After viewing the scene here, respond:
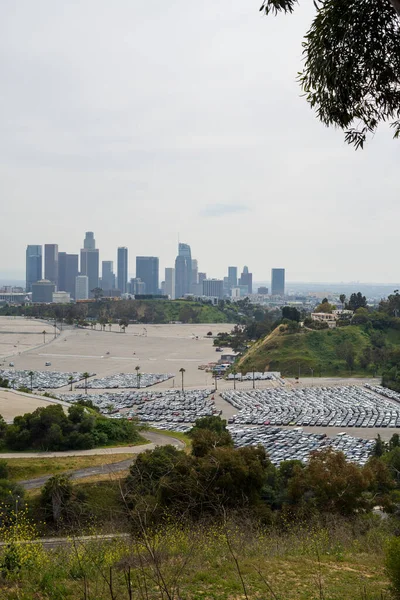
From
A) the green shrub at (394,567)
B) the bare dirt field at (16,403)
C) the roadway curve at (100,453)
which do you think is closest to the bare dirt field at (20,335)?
the bare dirt field at (16,403)

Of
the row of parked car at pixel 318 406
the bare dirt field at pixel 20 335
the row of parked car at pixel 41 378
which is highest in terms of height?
the bare dirt field at pixel 20 335

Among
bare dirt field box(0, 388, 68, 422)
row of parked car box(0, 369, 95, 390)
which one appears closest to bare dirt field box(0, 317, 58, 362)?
row of parked car box(0, 369, 95, 390)

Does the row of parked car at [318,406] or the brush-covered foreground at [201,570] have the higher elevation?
the brush-covered foreground at [201,570]

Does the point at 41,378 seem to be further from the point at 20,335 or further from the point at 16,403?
the point at 20,335

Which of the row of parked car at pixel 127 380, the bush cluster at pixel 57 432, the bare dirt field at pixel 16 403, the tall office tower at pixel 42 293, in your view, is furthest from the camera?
the tall office tower at pixel 42 293

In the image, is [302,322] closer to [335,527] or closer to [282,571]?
[335,527]

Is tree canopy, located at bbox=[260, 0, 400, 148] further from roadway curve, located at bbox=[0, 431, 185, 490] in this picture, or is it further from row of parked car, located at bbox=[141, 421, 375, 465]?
row of parked car, located at bbox=[141, 421, 375, 465]

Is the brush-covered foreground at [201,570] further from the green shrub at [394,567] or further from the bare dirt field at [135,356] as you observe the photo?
the bare dirt field at [135,356]

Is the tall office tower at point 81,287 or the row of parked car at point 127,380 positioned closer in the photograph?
the row of parked car at point 127,380
